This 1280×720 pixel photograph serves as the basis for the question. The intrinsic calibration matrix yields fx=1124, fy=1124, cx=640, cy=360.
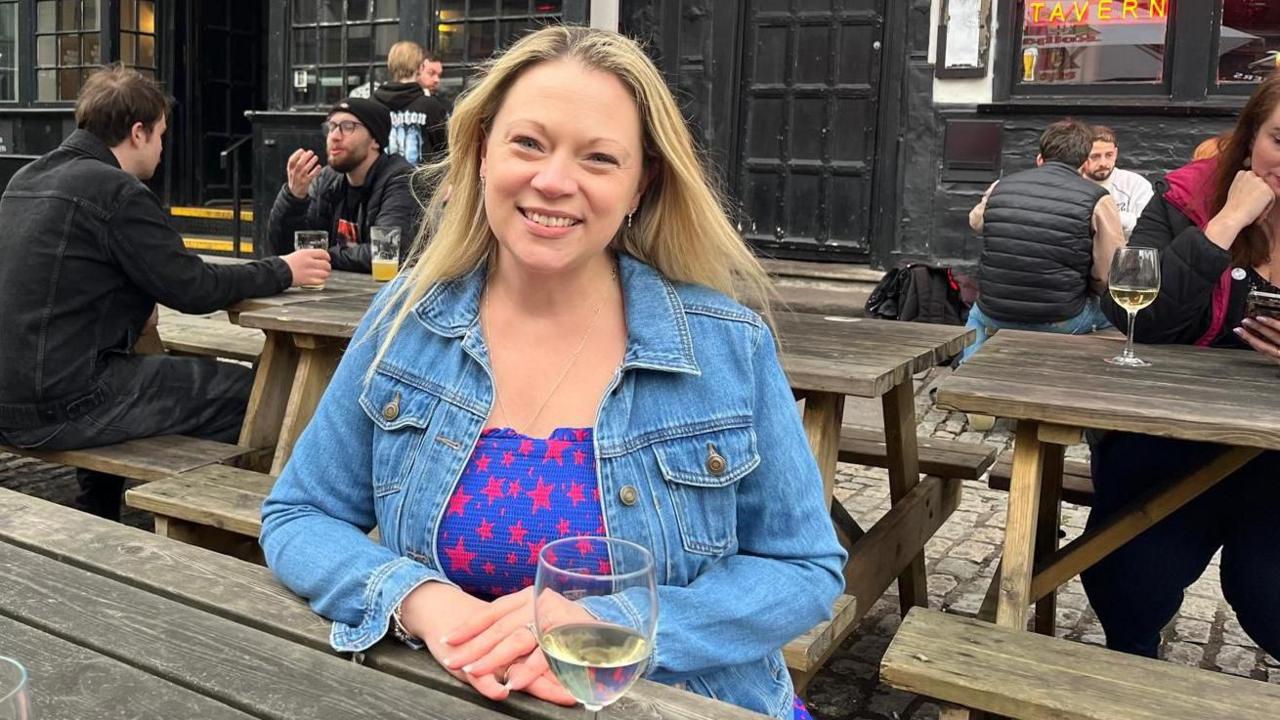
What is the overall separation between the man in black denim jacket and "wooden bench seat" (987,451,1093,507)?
2629 millimetres

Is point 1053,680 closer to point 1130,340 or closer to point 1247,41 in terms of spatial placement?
point 1130,340

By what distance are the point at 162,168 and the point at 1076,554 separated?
40.4 feet

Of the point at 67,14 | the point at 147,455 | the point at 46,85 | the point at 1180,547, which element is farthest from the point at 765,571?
the point at 46,85

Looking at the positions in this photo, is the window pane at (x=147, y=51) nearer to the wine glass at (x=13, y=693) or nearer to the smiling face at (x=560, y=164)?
the smiling face at (x=560, y=164)

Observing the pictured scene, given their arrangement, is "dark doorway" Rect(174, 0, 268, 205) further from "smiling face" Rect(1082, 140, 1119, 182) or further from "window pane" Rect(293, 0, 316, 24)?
"smiling face" Rect(1082, 140, 1119, 182)

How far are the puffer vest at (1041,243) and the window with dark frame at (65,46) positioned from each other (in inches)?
424

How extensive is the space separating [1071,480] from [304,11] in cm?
923

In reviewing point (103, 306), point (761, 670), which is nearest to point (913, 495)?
point (761, 670)

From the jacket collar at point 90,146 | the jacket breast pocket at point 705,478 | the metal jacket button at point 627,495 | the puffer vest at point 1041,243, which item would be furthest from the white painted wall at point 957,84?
the metal jacket button at point 627,495

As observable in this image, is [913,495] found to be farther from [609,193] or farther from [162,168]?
[162,168]

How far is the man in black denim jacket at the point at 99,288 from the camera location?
363 cm

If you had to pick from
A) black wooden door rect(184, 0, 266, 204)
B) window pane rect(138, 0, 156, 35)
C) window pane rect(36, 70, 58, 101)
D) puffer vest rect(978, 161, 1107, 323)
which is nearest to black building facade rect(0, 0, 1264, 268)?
puffer vest rect(978, 161, 1107, 323)

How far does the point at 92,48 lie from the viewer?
12773 mm

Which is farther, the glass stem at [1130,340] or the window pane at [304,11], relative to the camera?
the window pane at [304,11]
